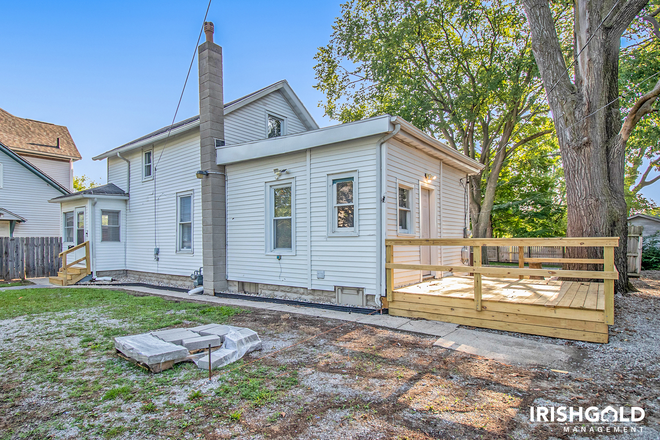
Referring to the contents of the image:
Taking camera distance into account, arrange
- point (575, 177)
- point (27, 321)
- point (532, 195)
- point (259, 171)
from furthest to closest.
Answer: point (532, 195)
point (259, 171)
point (575, 177)
point (27, 321)

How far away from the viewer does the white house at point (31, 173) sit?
14.0 m

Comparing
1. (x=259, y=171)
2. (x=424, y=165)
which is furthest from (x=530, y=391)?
(x=259, y=171)

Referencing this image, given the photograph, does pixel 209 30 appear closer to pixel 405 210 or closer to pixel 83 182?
pixel 405 210

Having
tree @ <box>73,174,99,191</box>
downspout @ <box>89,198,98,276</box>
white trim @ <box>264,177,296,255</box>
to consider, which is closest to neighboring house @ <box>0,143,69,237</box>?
downspout @ <box>89,198,98,276</box>

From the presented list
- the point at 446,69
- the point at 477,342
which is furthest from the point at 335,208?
the point at 446,69

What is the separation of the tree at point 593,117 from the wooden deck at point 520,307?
192 centimetres

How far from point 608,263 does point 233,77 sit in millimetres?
9782

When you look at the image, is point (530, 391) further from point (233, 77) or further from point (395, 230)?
point (233, 77)

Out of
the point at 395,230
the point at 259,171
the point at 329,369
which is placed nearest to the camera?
the point at 329,369

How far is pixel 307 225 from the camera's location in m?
7.23

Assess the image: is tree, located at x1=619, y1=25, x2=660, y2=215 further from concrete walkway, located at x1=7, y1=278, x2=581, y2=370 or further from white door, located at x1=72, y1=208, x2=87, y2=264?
white door, located at x1=72, y1=208, x2=87, y2=264

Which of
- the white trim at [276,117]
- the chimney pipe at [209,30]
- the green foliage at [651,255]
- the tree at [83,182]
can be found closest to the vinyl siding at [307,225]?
the white trim at [276,117]

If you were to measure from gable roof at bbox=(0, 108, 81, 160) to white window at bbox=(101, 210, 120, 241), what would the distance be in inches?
338

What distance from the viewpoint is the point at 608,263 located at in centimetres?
421
